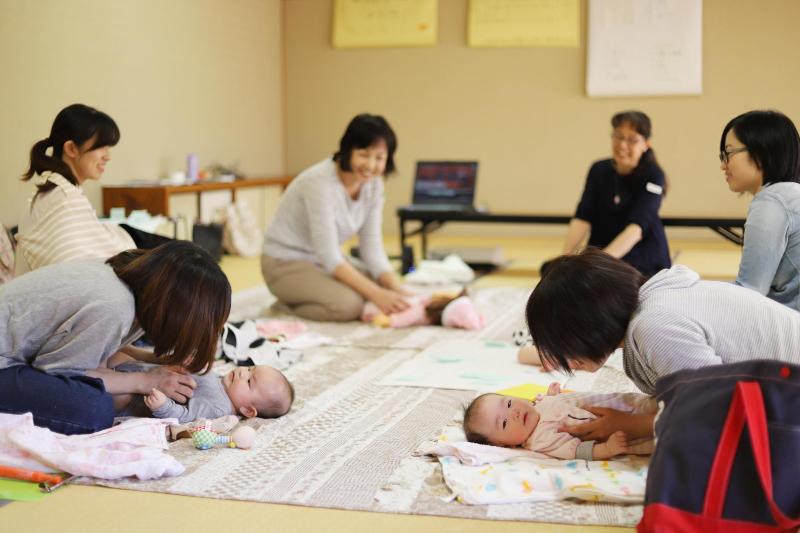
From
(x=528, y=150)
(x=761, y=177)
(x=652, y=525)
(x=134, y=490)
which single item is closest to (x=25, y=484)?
(x=134, y=490)

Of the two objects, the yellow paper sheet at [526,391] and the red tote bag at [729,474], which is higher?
the red tote bag at [729,474]

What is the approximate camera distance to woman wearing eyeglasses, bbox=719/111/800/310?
225 cm

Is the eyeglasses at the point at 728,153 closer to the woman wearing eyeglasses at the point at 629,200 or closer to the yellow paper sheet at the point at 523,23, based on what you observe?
the woman wearing eyeglasses at the point at 629,200

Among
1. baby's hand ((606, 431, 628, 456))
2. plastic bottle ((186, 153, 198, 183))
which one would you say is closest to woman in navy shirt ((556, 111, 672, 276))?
baby's hand ((606, 431, 628, 456))

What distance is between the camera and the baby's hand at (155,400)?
2150mm

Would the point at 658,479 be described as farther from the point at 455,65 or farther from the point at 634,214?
the point at 455,65

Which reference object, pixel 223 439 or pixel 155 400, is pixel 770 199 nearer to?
pixel 223 439

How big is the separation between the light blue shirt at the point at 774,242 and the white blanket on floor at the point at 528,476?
663 millimetres

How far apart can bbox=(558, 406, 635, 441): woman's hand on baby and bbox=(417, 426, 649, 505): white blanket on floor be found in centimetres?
7

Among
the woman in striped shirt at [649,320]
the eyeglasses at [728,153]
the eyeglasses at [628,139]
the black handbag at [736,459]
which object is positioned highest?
the eyeglasses at [628,139]

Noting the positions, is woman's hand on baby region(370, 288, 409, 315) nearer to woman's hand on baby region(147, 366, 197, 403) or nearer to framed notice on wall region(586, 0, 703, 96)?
woman's hand on baby region(147, 366, 197, 403)

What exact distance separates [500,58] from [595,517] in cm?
577

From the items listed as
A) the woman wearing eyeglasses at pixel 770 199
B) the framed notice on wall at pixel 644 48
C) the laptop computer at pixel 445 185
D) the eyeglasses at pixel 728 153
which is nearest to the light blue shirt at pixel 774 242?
the woman wearing eyeglasses at pixel 770 199

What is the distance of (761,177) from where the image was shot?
7.66 ft
